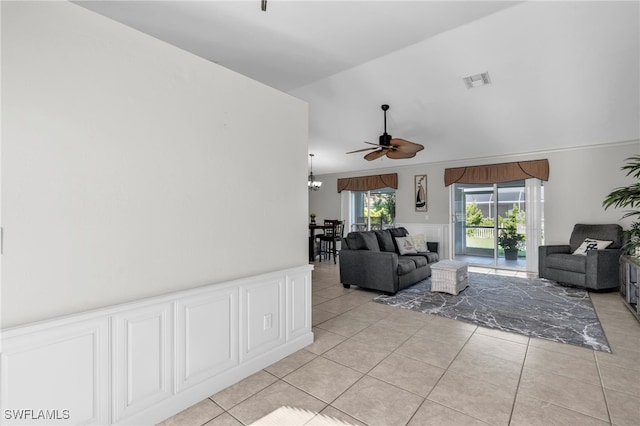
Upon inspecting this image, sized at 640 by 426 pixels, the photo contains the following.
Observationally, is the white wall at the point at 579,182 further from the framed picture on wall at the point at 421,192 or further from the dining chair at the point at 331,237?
the dining chair at the point at 331,237

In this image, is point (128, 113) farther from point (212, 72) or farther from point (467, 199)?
point (467, 199)

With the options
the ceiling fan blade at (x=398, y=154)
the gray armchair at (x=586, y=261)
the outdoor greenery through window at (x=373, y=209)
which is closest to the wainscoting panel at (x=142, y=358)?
the ceiling fan blade at (x=398, y=154)

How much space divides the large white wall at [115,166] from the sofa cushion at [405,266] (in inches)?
107

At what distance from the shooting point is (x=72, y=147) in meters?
1.51

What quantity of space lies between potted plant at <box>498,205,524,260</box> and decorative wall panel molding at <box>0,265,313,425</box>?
5.90 m

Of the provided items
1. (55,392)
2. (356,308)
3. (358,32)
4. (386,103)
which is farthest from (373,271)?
(55,392)

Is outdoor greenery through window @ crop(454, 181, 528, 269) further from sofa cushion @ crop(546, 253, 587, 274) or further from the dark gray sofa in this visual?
the dark gray sofa

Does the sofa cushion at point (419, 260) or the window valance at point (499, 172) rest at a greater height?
the window valance at point (499, 172)

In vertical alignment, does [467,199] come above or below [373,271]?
above

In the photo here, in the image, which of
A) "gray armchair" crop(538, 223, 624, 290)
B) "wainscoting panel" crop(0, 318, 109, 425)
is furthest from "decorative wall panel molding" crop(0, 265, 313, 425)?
"gray armchair" crop(538, 223, 624, 290)

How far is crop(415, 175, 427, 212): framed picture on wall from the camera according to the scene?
7500 millimetres

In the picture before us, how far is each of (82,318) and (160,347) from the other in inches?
18.7

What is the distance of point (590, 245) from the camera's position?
199 inches

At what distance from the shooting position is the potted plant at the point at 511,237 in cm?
644
